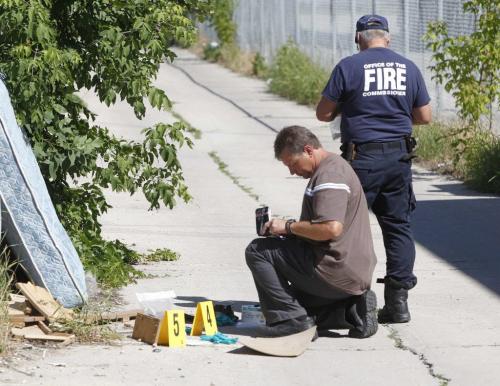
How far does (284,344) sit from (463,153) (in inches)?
281

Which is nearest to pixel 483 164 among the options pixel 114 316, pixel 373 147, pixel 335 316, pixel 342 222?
pixel 373 147

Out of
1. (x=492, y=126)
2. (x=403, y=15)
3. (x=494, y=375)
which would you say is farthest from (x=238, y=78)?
(x=494, y=375)

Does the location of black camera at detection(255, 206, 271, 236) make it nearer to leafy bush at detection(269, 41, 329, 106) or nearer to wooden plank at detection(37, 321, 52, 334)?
wooden plank at detection(37, 321, 52, 334)

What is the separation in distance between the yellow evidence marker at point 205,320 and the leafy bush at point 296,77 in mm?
13811

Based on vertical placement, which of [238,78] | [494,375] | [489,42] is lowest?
[238,78]

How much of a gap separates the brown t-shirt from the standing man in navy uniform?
444 millimetres

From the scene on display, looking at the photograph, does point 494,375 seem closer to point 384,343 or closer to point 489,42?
point 384,343

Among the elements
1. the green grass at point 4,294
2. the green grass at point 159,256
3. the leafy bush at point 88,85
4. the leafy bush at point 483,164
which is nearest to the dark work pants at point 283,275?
the green grass at point 4,294

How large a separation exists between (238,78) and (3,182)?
21305 millimetres

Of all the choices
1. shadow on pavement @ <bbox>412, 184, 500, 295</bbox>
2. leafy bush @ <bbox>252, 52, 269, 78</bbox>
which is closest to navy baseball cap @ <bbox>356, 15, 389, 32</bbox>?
shadow on pavement @ <bbox>412, 184, 500, 295</bbox>

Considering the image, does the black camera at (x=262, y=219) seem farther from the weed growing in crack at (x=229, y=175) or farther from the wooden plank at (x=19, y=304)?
the weed growing in crack at (x=229, y=175)

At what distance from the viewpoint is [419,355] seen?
655 cm

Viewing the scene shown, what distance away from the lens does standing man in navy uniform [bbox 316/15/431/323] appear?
23.4 ft

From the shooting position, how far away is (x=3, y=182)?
6.88m
